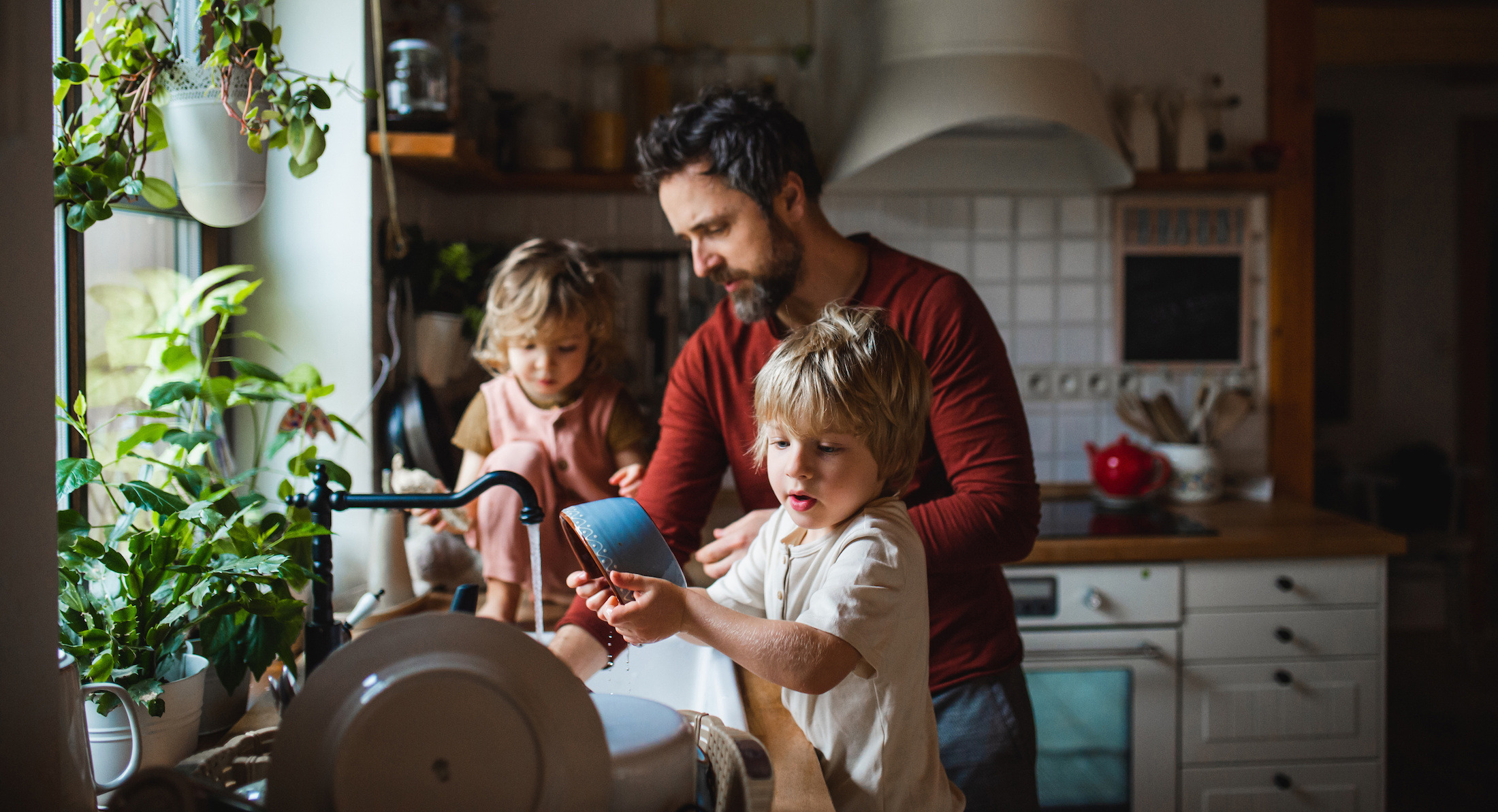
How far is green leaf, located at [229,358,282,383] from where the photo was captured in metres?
1.24

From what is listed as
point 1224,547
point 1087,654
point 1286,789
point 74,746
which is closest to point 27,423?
point 74,746

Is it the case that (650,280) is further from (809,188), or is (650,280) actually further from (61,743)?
(61,743)

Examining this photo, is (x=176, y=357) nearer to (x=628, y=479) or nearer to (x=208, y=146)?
(x=208, y=146)

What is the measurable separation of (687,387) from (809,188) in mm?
305

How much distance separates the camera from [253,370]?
127 cm

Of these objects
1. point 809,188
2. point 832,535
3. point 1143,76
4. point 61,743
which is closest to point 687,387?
point 809,188

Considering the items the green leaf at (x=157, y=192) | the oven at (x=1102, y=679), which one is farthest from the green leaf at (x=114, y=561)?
the oven at (x=1102, y=679)

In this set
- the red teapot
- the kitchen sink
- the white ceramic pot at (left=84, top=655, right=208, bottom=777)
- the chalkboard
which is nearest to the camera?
the white ceramic pot at (left=84, top=655, right=208, bottom=777)

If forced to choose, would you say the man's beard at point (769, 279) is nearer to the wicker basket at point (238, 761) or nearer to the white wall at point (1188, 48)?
the wicker basket at point (238, 761)

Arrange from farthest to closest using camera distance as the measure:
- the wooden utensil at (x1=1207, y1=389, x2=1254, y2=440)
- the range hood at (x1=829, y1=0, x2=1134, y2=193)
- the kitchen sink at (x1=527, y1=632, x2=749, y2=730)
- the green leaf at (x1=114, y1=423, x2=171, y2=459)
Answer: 1. the wooden utensil at (x1=1207, y1=389, x2=1254, y2=440)
2. the range hood at (x1=829, y1=0, x2=1134, y2=193)
3. the kitchen sink at (x1=527, y1=632, x2=749, y2=730)
4. the green leaf at (x1=114, y1=423, x2=171, y2=459)

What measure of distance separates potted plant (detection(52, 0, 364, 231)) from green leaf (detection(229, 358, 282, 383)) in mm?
222

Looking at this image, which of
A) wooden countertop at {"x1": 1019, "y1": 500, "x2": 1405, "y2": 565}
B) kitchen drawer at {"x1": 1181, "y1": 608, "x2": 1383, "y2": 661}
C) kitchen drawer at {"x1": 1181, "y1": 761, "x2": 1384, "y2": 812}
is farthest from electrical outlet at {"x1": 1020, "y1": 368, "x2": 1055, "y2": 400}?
kitchen drawer at {"x1": 1181, "y1": 761, "x2": 1384, "y2": 812}

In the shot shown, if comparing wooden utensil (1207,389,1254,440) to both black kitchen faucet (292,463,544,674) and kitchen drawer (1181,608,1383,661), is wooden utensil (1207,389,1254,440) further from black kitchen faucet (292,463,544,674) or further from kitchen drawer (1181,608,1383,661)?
black kitchen faucet (292,463,544,674)

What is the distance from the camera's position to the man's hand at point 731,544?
1.07 metres
